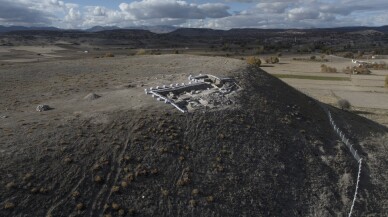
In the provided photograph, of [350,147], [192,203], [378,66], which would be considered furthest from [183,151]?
[378,66]

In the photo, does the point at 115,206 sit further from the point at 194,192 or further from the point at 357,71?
the point at 357,71

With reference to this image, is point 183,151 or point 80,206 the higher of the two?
point 183,151

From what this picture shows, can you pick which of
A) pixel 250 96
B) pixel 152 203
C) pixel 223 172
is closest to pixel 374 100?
pixel 250 96

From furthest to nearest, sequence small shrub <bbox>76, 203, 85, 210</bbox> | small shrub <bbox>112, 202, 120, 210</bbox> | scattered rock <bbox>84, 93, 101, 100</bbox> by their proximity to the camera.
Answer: scattered rock <bbox>84, 93, 101, 100</bbox> < small shrub <bbox>112, 202, 120, 210</bbox> < small shrub <bbox>76, 203, 85, 210</bbox>

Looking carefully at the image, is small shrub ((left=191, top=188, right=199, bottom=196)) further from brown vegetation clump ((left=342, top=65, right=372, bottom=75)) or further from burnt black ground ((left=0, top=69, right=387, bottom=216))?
brown vegetation clump ((left=342, top=65, right=372, bottom=75))

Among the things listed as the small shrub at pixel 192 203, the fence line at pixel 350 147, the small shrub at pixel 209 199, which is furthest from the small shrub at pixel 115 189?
the fence line at pixel 350 147

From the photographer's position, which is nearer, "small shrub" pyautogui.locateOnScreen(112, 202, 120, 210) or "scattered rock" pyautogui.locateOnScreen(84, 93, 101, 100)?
"small shrub" pyautogui.locateOnScreen(112, 202, 120, 210)

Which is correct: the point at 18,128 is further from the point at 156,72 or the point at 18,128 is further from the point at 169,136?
the point at 156,72

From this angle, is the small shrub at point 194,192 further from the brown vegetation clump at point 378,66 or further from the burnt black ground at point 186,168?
the brown vegetation clump at point 378,66

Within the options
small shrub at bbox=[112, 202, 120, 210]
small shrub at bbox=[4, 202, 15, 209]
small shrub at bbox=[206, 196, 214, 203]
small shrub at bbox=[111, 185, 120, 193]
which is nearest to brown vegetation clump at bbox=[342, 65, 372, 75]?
small shrub at bbox=[206, 196, 214, 203]
